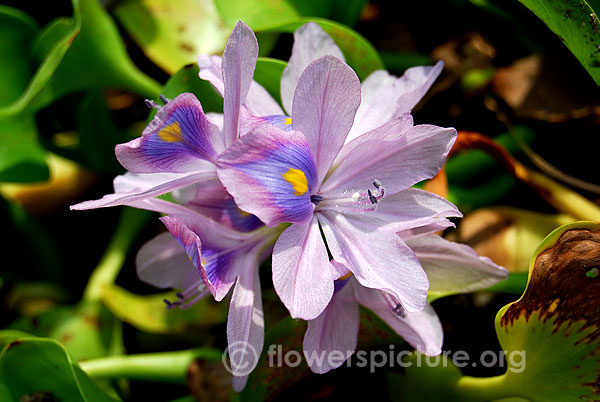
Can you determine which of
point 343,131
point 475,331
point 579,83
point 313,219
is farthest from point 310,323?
point 579,83

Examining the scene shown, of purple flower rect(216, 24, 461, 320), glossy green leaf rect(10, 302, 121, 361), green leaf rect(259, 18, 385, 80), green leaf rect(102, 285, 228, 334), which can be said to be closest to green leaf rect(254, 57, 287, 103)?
green leaf rect(259, 18, 385, 80)

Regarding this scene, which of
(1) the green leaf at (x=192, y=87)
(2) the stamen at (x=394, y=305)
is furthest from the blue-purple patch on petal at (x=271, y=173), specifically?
(1) the green leaf at (x=192, y=87)

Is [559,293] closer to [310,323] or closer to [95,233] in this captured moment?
[310,323]

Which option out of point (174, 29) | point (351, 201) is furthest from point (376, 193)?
point (174, 29)

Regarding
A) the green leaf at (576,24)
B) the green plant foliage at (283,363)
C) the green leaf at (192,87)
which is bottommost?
the green plant foliage at (283,363)

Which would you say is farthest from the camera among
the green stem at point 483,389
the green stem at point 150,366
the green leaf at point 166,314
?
the green leaf at point 166,314

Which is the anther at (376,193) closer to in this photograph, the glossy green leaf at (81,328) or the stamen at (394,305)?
the stamen at (394,305)

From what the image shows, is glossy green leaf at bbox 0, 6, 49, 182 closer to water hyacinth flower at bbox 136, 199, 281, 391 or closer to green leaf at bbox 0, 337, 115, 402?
green leaf at bbox 0, 337, 115, 402
